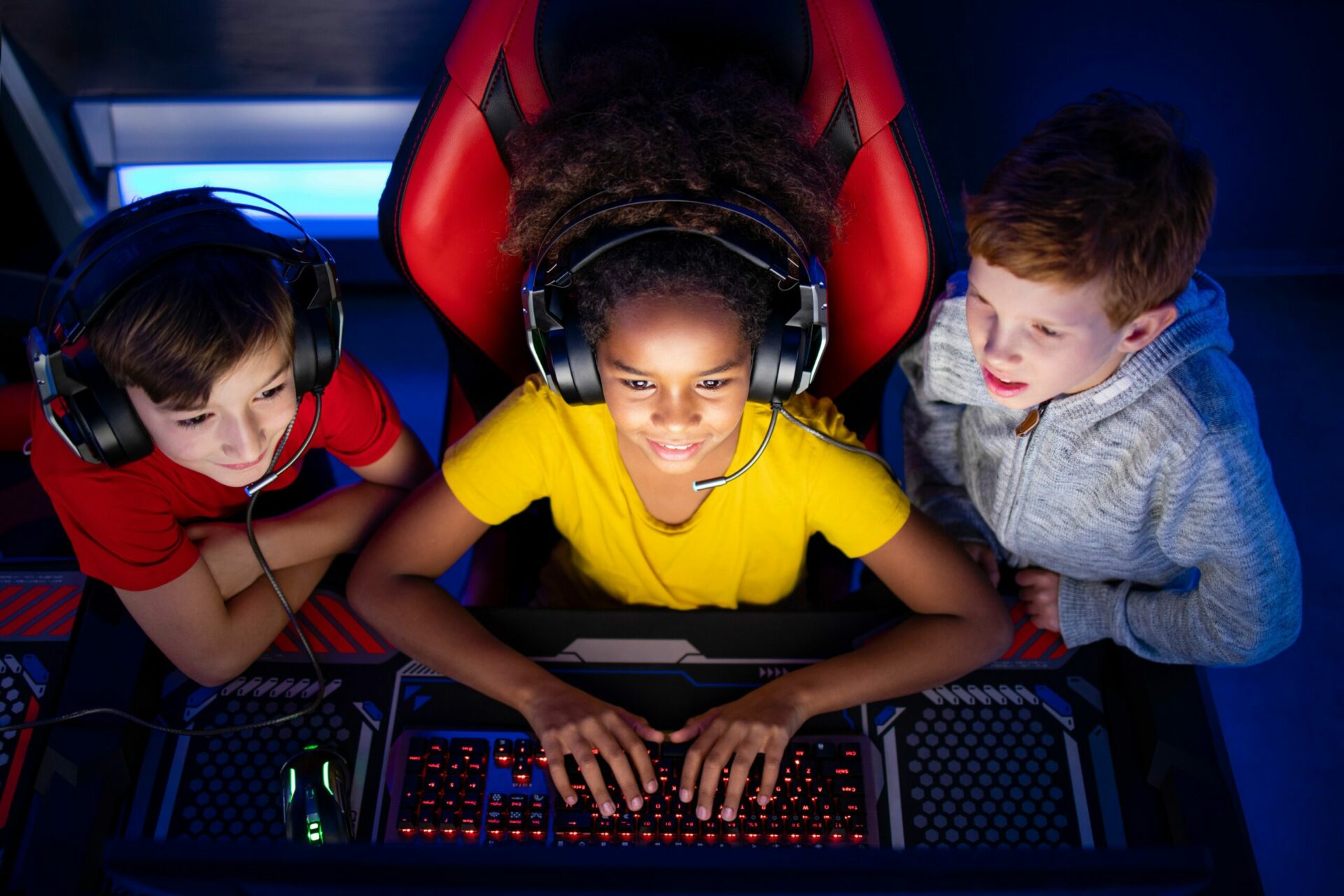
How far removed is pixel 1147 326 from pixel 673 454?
1.50 ft

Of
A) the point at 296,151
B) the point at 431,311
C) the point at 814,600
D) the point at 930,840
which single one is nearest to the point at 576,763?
the point at 930,840

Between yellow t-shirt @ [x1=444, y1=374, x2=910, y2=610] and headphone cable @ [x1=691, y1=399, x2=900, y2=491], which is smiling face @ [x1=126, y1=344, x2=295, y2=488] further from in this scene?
headphone cable @ [x1=691, y1=399, x2=900, y2=491]

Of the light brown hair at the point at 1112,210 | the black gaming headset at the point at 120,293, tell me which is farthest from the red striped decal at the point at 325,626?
the light brown hair at the point at 1112,210

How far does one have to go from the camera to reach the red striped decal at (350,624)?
39.9 inches

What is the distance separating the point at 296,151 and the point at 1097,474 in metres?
1.56

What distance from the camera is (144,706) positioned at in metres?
0.96

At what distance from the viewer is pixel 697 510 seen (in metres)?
1.12

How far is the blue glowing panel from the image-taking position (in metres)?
1.96

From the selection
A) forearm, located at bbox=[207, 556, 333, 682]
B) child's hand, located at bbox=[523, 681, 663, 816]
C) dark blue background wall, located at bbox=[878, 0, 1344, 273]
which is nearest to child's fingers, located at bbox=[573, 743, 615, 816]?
child's hand, located at bbox=[523, 681, 663, 816]

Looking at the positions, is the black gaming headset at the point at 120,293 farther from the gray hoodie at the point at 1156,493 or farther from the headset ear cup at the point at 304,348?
the gray hoodie at the point at 1156,493

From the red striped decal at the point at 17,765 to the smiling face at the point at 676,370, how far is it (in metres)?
0.60

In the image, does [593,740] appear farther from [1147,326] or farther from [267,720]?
[1147,326]

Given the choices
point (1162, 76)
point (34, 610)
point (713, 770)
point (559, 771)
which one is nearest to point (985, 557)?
point (713, 770)

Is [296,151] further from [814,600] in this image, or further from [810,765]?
[810,765]
